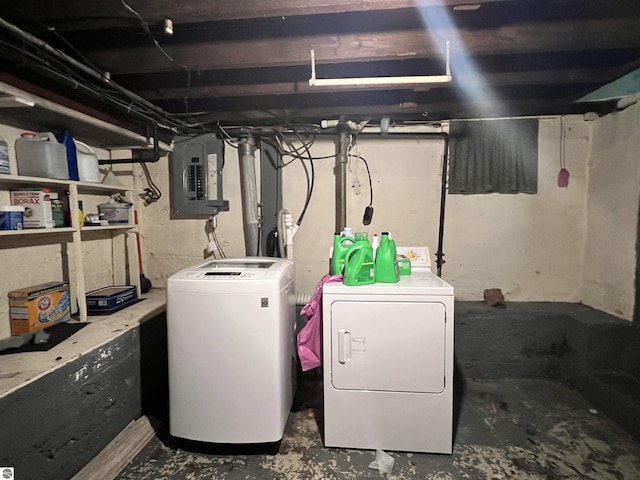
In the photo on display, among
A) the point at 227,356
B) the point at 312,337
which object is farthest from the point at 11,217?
the point at 312,337

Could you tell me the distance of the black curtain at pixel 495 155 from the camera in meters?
2.56

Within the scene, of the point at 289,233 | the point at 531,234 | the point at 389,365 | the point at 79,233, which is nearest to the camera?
the point at 389,365

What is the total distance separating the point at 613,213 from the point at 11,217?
370 centimetres

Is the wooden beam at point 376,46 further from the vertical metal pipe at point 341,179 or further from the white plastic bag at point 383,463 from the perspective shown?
the white plastic bag at point 383,463

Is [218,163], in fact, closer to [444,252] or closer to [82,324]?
[82,324]

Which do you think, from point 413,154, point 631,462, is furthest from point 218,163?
point 631,462

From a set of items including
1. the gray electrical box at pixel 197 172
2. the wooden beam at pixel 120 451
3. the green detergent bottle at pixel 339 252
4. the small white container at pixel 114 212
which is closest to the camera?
the wooden beam at pixel 120 451

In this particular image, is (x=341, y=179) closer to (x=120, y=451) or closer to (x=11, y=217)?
(x=11, y=217)

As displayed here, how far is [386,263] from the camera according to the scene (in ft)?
6.05

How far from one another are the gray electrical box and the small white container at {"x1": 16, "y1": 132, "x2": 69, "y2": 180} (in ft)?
2.80

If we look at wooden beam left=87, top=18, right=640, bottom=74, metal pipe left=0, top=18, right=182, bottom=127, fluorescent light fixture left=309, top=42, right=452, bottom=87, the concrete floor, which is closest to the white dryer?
the concrete floor

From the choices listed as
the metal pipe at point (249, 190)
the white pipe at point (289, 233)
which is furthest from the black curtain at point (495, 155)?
the metal pipe at point (249, 190)

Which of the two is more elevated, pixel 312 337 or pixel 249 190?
pixel 249 190

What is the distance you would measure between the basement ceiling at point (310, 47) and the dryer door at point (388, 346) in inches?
50.1
